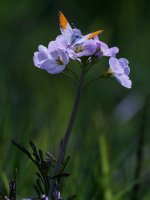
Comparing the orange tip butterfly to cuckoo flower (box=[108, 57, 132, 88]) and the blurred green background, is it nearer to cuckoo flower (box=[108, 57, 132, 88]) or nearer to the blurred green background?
cuckoo flower (box=[108, 57, 132, 88])

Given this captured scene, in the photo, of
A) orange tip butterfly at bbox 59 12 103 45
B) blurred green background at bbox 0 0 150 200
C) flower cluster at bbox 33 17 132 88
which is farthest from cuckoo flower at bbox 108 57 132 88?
blurred green background at bbox 0 0 150 200

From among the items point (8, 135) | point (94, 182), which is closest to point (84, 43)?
point (94, 182)

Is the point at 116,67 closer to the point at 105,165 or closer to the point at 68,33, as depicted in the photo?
the point at 68,33

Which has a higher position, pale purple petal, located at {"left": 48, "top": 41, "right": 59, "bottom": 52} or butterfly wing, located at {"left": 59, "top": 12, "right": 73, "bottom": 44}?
butterfly wing, located at {"left": 59, "top": 12, "right": 73, "bottom": 44}

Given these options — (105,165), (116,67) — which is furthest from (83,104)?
(116,67)

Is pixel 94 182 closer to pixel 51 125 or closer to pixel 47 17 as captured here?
pixel 51 125

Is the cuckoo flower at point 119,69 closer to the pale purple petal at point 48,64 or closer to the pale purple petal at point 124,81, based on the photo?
the pale purple petal at point 124,81
